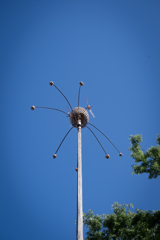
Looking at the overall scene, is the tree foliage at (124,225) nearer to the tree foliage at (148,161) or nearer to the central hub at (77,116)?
the tree foliage at (148,161)

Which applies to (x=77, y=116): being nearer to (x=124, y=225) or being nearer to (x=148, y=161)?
(x=148, y=161)

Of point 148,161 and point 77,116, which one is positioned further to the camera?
point 148,161

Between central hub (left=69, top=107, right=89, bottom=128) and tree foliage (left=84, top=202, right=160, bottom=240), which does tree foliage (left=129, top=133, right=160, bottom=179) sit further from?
central hub (left=69, top=107, right=89, bottom=128)

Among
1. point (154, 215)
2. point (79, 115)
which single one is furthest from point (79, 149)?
point (154, 215)

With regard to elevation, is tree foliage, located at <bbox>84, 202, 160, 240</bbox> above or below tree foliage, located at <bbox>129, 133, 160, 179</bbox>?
below

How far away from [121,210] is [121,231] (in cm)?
127

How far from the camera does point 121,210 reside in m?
10.8

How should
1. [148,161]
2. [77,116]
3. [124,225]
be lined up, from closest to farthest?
1. [77,116]
2. [148,161]
3. [124,225]

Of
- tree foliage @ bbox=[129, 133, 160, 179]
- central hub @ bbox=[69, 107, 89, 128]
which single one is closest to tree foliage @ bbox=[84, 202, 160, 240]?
tree foliage @ bbox=[129, 133, 160, 179]

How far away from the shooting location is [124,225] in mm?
10000

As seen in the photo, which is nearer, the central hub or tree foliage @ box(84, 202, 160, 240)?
the central hub

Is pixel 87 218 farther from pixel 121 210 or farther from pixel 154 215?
pixel 154 215

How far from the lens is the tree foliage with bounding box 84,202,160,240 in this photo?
305 inches

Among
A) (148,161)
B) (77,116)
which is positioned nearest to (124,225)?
(148,161)
